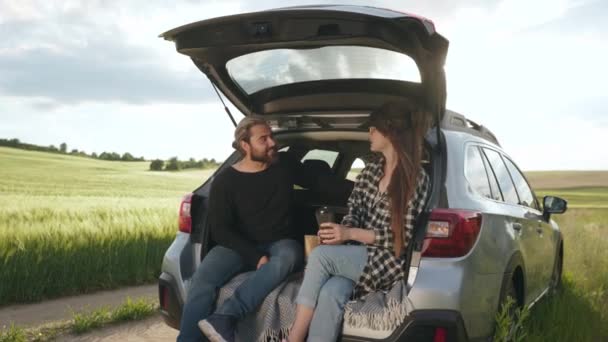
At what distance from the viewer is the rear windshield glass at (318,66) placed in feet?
12.3

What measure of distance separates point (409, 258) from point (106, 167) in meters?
41.6

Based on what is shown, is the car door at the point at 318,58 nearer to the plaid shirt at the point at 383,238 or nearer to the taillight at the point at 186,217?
the plaid shirt at the point at 383,238

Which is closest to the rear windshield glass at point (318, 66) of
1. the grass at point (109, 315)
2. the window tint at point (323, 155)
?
the window tint at point (323, 155)

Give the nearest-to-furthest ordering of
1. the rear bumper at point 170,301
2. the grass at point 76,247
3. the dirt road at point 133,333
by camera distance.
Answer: the rear bumper at point 170,301
the dirt road at point 133,333
the grass at point 76,247

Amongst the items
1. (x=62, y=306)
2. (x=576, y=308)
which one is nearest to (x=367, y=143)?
(x=576, y=308)

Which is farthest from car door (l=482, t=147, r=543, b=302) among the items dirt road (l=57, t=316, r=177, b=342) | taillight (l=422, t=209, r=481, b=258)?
dirt road (l=57, t=316, r=177, b=342)

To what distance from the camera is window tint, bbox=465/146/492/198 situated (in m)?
3.74

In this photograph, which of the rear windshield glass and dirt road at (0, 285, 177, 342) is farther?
dirt road at (0, 285, 177, 342)

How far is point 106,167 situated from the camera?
42.8 metres

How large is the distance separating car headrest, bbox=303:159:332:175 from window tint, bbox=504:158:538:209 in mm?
1412

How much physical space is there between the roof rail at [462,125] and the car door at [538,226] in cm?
63

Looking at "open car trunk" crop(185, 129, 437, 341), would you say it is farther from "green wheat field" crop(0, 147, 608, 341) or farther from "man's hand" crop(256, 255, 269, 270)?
"green wheat field" crop(0, 147, 608, 341)

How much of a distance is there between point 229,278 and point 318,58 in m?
1.40

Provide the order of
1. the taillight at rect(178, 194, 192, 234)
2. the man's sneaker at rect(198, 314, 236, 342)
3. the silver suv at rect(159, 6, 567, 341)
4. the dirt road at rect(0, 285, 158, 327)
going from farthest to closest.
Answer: the dirt road at rect(0, 285, 158, 327) → the taillight at rect(178, 194, 192, 234) → the man's sneaker at rect(198, 314, 236, 342) → the silver suv at rect(159, 6, 567, 341)
